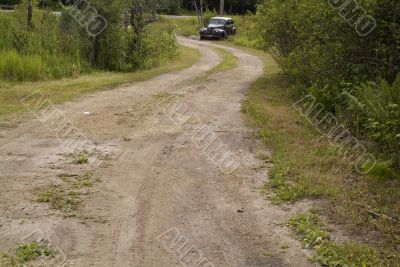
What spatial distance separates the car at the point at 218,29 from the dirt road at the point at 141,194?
1052 inches

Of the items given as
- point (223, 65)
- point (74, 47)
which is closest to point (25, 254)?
point (74, 47)

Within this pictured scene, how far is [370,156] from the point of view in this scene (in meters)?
7.98

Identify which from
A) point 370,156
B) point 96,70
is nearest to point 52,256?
point 370,156

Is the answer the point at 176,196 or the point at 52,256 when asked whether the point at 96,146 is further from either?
the point at 52,256

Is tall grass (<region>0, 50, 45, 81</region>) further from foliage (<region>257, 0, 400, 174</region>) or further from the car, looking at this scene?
the car

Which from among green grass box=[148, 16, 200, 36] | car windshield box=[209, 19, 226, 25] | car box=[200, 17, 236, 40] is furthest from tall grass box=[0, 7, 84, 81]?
green grass box=[148, 16, 200, 36]

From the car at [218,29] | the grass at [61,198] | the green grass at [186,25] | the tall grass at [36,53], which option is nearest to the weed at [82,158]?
the grass at [61,198]

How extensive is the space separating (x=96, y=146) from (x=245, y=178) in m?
2.60

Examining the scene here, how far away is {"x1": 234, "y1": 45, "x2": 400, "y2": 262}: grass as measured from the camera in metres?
5.73

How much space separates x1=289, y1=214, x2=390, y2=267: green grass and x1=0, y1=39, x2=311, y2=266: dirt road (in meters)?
0.17

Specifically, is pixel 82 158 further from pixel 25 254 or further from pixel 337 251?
pixel 337 251

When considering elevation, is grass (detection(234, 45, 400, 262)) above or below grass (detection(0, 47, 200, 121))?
above

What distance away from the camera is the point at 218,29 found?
123ft

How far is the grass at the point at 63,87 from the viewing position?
11.9m
